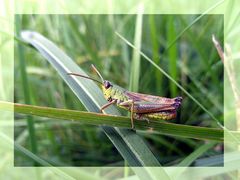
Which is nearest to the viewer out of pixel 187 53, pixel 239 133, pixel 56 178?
pixel 239 133

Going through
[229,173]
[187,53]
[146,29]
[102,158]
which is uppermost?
[146,29]

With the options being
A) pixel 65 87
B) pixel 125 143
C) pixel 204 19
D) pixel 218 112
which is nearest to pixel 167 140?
pixel 218 112

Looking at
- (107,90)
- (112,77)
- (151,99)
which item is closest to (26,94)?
(107,90)

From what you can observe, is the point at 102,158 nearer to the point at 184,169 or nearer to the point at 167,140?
the point at 167,140

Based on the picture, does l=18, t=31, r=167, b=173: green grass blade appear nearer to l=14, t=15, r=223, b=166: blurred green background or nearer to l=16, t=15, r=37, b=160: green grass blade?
l=16, t=15, r=37, b=160: green grass blade

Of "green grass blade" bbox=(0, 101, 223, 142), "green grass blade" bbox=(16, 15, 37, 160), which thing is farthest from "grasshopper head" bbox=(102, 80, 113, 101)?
"green grass blade" bbox=(16, 15, 37, 160)

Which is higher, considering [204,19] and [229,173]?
[204,19]
